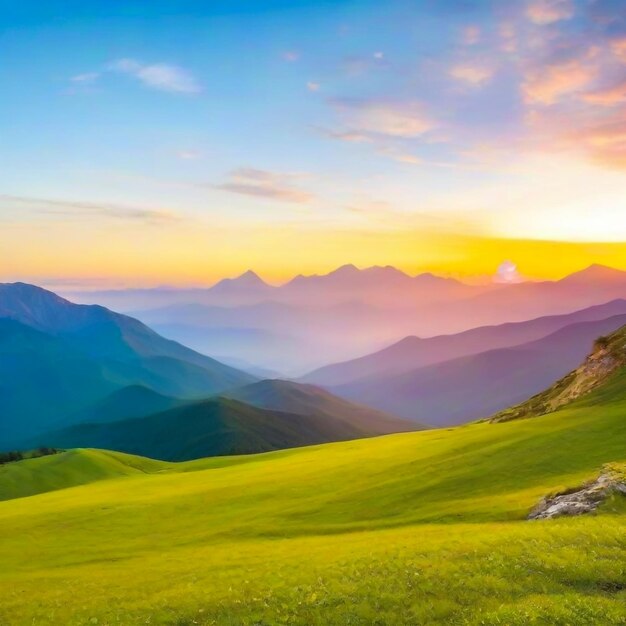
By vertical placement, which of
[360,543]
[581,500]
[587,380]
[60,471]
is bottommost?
[60,471]

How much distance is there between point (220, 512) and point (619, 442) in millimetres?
44604

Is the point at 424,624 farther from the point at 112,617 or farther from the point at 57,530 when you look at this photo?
the point at 57,530

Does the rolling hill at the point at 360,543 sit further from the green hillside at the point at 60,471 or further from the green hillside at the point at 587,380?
the green hillside at the point at 60,471

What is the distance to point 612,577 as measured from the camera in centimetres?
2644

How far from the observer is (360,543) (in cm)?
3766

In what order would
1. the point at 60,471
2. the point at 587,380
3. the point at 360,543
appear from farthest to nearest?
the point at 60,471, the point at 587,380, the point at 360,543

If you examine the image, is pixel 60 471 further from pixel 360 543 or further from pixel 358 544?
pixel 358 544

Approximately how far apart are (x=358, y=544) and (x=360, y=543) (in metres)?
0.43

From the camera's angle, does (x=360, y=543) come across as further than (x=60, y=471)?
No

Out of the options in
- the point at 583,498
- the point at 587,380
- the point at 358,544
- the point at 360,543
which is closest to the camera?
the point at 358,544

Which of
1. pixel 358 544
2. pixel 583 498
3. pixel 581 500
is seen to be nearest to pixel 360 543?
pixel 358 544

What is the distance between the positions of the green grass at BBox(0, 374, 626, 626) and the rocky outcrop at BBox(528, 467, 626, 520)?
44.3 inches

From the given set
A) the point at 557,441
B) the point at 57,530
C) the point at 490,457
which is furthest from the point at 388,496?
the point at 57,530

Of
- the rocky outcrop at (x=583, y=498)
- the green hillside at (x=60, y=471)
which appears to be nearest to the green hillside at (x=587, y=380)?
the rocky outcrop at (x=583, y=498)
